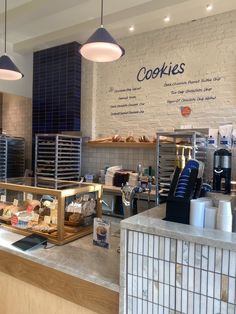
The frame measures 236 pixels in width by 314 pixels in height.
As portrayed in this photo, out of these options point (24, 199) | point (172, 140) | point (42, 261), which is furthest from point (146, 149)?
point (42, 261)

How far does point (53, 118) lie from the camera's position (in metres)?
5.38

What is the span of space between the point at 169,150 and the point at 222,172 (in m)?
1.10

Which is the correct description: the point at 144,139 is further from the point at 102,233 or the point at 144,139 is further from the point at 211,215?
the point at 211,215

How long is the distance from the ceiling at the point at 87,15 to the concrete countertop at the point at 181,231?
3.45m

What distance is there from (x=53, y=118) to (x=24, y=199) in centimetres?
367

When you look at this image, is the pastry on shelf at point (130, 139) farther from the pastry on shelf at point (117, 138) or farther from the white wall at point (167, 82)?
the white wall at point (167, 82)

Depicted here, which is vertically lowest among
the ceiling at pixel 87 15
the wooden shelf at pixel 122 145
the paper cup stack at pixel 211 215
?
the paper cup stack at pixel 211 215

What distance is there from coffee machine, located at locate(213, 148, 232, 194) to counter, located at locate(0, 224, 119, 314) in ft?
5.92

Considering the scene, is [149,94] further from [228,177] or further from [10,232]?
[10,232]

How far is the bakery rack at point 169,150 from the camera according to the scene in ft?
11.6

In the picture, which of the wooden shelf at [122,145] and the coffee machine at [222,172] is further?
the wooden shelf at [122,145]

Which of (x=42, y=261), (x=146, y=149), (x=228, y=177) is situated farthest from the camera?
(x=146, y=149)

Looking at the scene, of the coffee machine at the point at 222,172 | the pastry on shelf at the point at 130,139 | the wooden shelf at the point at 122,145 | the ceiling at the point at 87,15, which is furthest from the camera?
the pastry on shelf at the point at 130,139

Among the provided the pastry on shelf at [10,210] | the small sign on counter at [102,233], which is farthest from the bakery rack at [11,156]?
the small sign on counter at [102,233]
